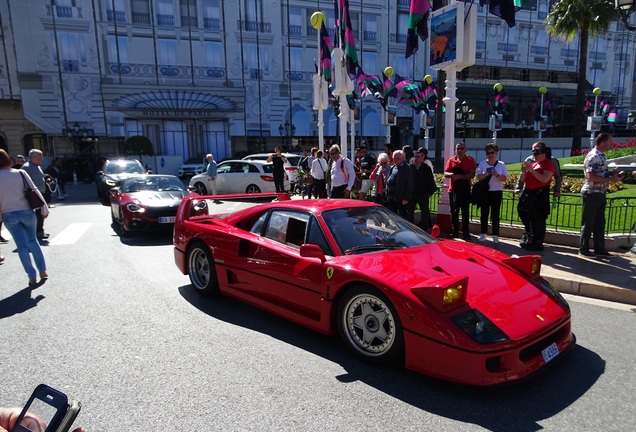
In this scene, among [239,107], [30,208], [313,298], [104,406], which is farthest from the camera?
[239,107]

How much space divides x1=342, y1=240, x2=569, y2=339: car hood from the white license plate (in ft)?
0.57

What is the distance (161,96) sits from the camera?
34.8 metres

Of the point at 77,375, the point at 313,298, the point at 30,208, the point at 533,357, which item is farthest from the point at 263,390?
the point at 30,208

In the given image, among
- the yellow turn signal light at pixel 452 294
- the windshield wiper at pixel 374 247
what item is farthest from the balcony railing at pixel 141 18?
the yellow turn signal light at pixel 452 294

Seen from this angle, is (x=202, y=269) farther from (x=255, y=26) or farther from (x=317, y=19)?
(x=255, y=26)

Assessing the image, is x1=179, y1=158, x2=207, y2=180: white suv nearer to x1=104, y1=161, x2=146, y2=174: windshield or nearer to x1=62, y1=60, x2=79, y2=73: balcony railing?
x1=104, y1=161, x2=146, y2=174: windshield

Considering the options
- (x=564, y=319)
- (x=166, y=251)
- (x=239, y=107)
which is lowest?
(x=166, y=251)

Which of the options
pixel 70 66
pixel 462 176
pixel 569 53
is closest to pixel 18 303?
pixel 462 176

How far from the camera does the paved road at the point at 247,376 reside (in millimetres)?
2689

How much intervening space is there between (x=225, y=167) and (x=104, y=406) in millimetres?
14436

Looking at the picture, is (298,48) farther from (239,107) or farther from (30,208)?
(30,208)

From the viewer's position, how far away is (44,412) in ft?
4.50

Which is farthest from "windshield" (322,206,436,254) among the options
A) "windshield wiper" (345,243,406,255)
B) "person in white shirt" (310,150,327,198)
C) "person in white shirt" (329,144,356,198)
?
"person in white shirt" (310,150,327,198)

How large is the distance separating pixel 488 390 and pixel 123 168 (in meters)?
16.0
